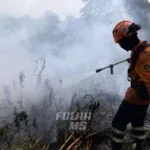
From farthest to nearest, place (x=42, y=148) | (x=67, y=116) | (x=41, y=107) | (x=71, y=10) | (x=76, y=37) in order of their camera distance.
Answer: (x=71, y=10)
(x=76, y=37)
(x=41, y=107)
(x=67, y=116)
(x=42, y=148)

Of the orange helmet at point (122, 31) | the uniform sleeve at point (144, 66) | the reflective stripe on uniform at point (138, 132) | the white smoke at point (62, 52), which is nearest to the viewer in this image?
the uniform sleeve at point (144, 66)

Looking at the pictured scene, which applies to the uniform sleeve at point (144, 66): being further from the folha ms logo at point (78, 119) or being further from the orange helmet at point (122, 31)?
the folha ms logo at point (78, 119)

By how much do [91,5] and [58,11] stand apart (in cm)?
157

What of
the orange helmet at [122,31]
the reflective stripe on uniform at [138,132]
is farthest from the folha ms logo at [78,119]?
the orange helmet at [122,31]

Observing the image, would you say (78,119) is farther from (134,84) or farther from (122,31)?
(122,31)

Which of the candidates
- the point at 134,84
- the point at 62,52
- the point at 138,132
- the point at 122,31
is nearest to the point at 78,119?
the point at 138,132

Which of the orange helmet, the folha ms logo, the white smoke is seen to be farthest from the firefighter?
the white smoke

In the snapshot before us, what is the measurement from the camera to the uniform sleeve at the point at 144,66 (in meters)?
5.88

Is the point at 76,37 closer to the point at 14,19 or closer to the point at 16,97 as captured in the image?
the point at 14,19

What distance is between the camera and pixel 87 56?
12.3 metres

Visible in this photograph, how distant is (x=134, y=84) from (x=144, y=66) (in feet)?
1.26

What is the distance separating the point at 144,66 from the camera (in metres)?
5.90

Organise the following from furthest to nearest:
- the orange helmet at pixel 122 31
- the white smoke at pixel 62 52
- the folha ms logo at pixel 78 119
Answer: the white smoke at pixel 62 52 < the folha ms logo at pixel 78 119 < the orange helmet at pixel 122 31

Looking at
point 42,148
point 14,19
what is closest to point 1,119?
point 42,148
